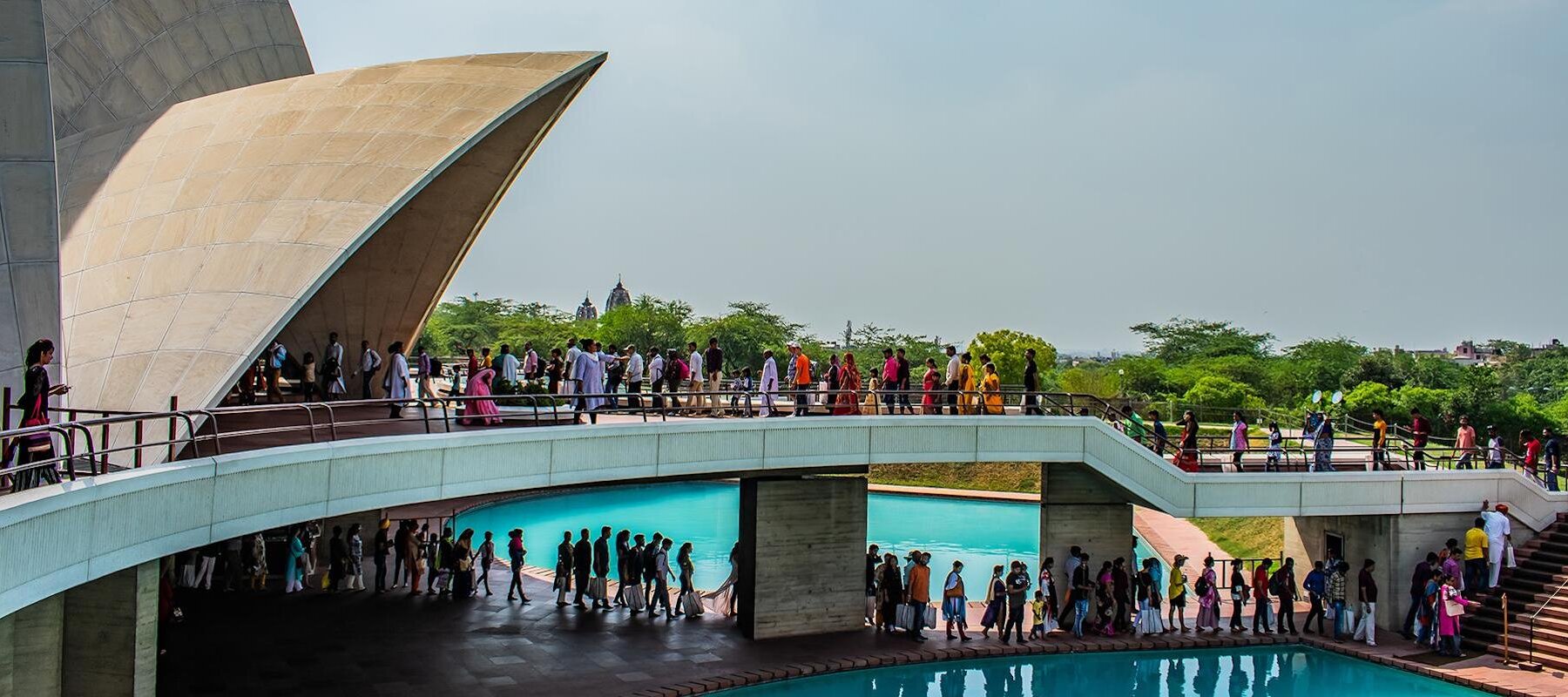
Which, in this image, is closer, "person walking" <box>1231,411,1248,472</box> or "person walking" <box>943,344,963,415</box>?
"person walking" <box>943,344,963,415</box>

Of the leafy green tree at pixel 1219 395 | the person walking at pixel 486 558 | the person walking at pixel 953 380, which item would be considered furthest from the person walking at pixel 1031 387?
the leafy green tree at pixel 1219 395

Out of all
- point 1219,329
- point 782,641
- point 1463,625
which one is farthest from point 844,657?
point 1219,329

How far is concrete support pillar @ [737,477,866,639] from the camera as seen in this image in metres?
19.2

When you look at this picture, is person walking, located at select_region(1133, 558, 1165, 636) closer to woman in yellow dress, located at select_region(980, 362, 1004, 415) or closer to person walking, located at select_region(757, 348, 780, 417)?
woman in yellow dress, located at select_region(980, 362, 1004, 415)

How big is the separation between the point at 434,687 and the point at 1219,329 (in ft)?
279

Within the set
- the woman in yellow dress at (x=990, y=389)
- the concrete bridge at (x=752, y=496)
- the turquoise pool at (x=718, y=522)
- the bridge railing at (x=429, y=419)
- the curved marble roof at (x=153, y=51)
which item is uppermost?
the curved marble roof at (x=153, y=51)

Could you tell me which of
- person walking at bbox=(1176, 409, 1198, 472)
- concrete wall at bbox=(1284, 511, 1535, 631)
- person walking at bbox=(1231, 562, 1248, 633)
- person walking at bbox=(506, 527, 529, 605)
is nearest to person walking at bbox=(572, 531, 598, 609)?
person walking at bbox=(506, 527, 529, 605)

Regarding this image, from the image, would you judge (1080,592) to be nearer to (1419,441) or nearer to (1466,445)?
(1419,441)

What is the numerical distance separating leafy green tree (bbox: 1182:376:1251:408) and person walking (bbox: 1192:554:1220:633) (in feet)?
138

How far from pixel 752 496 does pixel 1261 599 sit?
905 cm

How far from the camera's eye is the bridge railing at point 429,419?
431 inches

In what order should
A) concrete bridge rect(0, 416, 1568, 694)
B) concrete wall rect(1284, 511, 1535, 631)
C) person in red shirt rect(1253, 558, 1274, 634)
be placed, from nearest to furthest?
1. concrete bridge rect(0, 416, 1568, 694)
2. person in red shirt rect(1253, 558, 1274, 634)
3. concrete wall rect(1284, 511, 1535, 631)

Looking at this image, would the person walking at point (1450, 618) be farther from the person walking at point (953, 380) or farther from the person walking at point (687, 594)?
the person walking at point (687, 594)

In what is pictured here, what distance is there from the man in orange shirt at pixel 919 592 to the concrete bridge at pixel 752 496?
103cm
